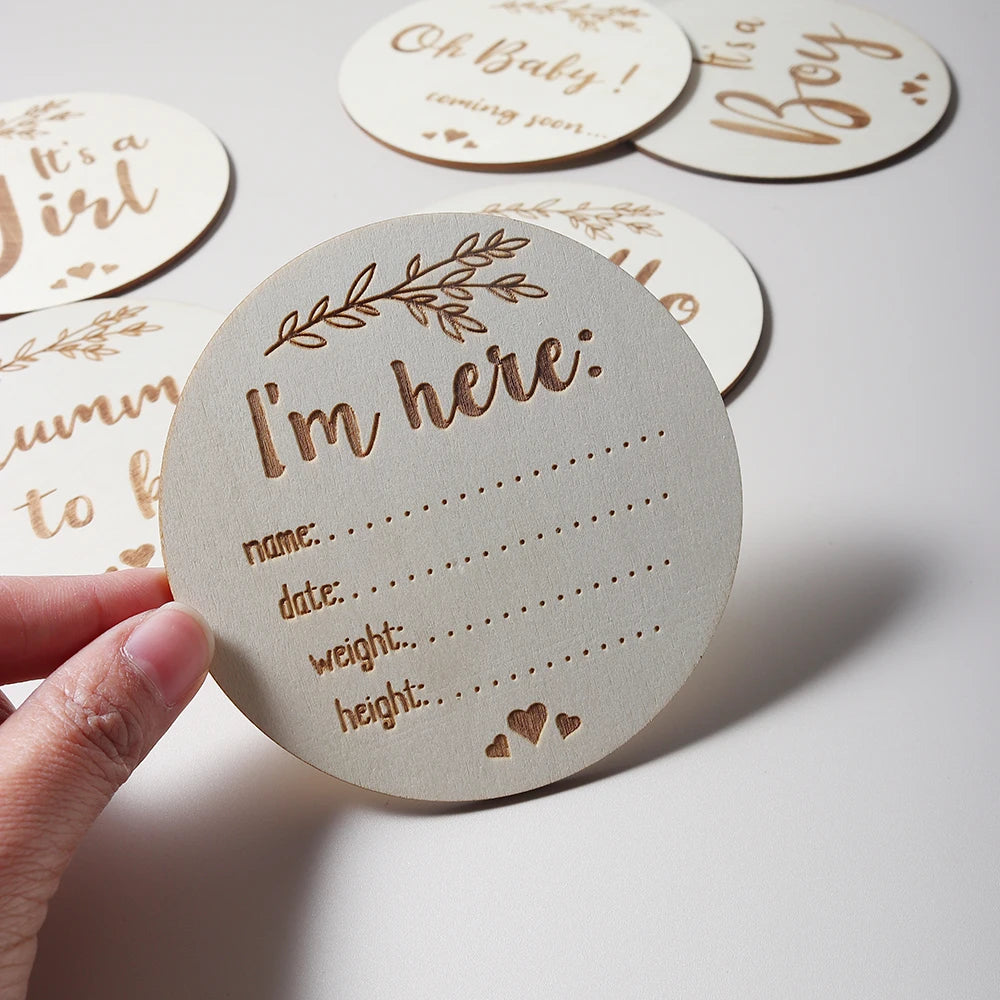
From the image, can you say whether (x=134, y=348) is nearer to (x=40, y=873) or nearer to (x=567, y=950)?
(x=40, y=873)

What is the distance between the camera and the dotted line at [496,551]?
3.29 ft

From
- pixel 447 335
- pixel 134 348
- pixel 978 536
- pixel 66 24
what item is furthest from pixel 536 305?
pixel 66 24

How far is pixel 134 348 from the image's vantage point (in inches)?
59.1

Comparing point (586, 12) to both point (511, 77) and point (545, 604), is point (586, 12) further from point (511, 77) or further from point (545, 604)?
point (545, 604)

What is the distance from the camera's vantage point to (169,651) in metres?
0.94

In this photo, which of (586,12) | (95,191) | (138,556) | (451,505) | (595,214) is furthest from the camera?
(586,12)

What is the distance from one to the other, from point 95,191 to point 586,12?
932 millimetres

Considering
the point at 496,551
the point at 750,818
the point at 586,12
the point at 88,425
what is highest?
the point at 586,12

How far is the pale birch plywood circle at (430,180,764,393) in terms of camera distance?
1482mm

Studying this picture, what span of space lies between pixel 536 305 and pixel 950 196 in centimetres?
103

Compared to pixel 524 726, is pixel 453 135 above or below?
above

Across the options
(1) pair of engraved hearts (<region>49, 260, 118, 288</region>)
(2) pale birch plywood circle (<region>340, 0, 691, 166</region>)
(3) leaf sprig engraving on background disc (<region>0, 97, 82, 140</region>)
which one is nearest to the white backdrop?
(2) pale birch plywood circle (<region>340, 0, 691, 166</region>)

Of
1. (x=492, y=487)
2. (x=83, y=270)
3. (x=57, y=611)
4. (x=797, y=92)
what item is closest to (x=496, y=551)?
(x=492, y=487)

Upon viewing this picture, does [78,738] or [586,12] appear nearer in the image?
[78,738]
